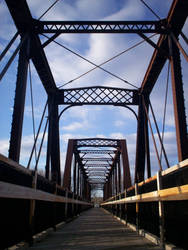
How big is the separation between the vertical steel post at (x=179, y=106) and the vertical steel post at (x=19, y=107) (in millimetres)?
3541

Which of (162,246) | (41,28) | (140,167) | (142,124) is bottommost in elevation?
(162,246)

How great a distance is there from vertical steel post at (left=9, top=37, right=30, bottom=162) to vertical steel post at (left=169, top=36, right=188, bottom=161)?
11.6 feet

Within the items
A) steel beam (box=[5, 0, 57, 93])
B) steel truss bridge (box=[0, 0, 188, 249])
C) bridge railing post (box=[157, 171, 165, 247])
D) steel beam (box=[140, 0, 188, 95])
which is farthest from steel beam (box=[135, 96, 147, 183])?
bridge railing post (box=[157, 171, 165, 247])

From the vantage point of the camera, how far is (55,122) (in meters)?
11.4

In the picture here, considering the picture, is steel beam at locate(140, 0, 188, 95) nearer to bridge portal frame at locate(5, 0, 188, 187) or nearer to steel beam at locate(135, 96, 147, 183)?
bridge portal frame at locate(5, 0, 188, 187)

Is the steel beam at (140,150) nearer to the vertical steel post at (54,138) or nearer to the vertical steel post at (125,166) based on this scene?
the vertical steel post at (54,138)

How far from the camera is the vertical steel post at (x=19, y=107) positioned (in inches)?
229

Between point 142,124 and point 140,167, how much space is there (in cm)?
179

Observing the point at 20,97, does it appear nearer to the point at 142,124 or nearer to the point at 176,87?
the point at 176,87

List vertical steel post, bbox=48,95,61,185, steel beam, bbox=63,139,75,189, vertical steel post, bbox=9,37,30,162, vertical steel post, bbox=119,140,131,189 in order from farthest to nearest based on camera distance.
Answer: vertical steel post, bbox=119,140,131,189 < steel beam, bbox=63,139,75,189 < vertical steel post, bbox=48,95,61,185 < vertical steel post, bbox=9,37,30,162

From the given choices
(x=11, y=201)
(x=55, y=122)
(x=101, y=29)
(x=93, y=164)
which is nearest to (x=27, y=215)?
(x=11, y=201)

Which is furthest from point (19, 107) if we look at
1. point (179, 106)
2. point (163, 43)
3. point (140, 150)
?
point (140, 150)

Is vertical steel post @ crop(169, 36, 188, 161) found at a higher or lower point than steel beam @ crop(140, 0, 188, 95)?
lower

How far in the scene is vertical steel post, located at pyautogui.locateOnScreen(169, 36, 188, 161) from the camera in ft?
18.6
